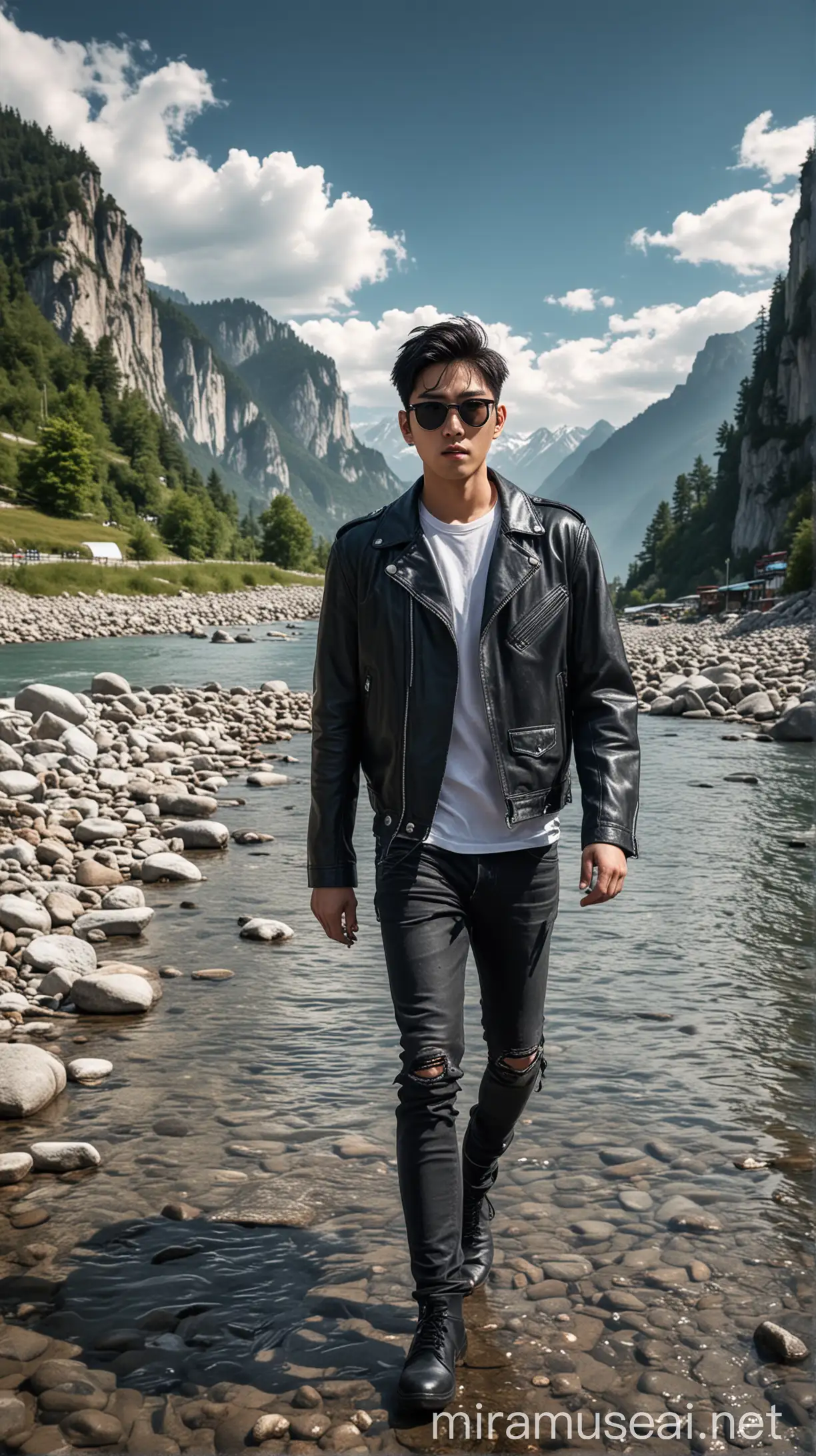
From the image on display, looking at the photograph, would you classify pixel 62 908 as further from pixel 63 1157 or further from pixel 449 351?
pixel 449 351

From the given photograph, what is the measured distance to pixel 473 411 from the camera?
12.0ft

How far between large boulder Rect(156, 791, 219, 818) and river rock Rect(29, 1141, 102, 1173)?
9225 mm

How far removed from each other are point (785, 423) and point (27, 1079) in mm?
125778

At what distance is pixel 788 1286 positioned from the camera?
167 inches

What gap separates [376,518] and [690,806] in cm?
1268

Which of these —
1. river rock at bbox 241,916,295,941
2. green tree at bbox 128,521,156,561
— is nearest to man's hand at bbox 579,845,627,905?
river rock at bbox 241,916,295,941

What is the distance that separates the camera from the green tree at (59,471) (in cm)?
10838

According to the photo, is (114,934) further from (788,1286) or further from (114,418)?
(114,418)

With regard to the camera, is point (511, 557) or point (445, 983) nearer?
point (445, 983)

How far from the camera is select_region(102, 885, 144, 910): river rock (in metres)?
9.77

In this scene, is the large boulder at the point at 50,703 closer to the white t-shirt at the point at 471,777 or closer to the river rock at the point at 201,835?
the river rock at the point at 201,835

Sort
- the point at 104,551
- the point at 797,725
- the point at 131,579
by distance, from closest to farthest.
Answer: the point at 797,725
the point at 131,579
the point at 104,551

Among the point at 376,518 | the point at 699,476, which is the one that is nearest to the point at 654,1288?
the point at 376,518

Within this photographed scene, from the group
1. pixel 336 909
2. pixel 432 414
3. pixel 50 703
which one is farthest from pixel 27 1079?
pixel 50 703
